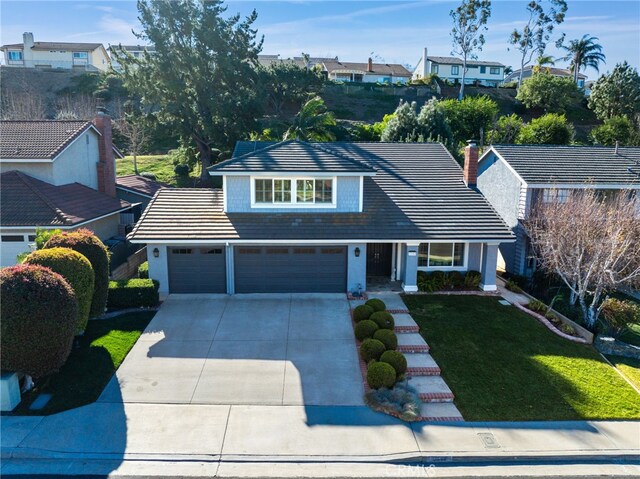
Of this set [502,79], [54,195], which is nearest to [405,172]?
[54,195]

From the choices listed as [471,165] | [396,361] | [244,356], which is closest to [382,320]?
[396,361]

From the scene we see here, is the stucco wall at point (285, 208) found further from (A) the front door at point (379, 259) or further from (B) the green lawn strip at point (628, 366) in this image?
(B) the green lawn strip at point (628, 366)

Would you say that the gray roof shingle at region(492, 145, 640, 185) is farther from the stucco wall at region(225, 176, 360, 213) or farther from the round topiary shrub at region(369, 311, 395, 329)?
the round topiary shrub at region(369, 311, 395, 329)

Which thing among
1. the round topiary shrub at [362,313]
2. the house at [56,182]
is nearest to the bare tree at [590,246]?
the round topiary shrub at [362,313]

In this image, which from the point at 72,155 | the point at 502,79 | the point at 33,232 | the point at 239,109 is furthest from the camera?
the point at 502,79

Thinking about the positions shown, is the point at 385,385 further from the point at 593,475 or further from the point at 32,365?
the point at 32,365

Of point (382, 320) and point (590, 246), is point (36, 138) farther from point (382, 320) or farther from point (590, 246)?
point (590, 246)
